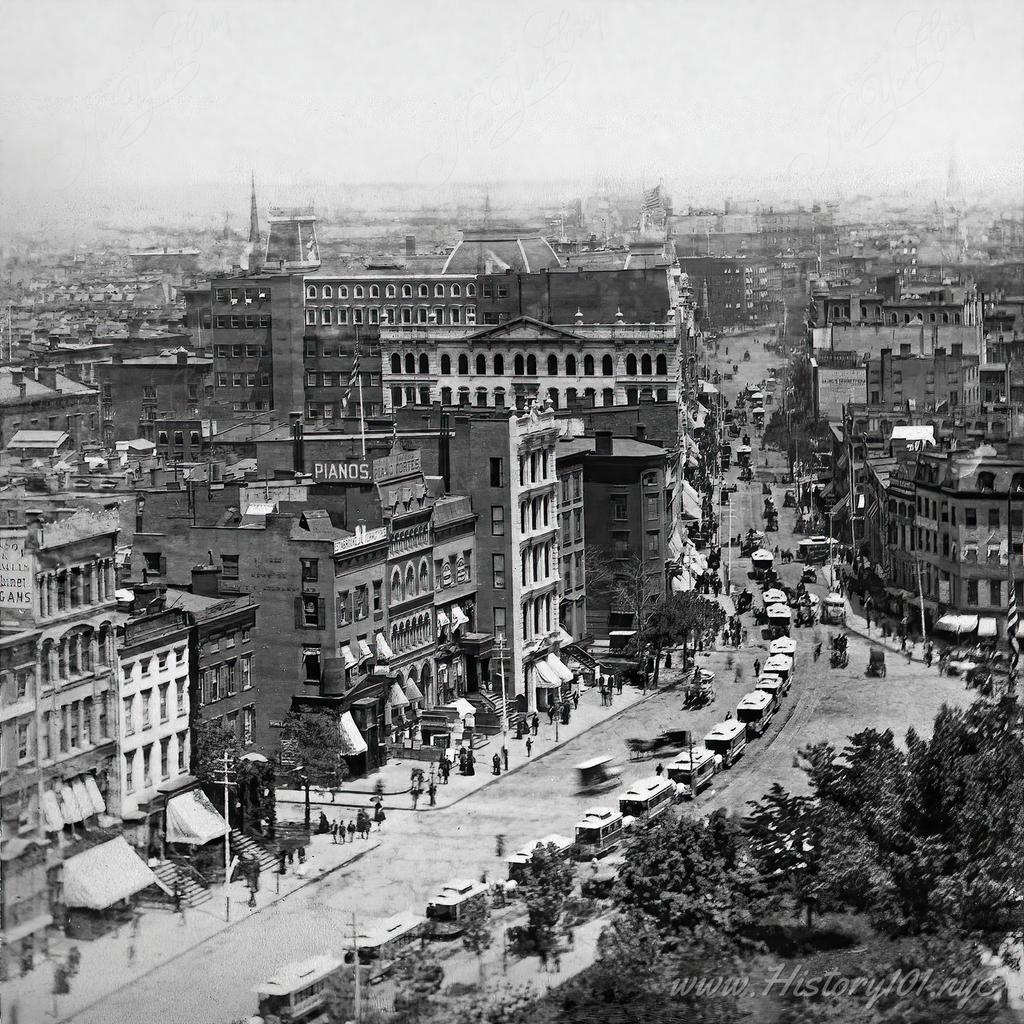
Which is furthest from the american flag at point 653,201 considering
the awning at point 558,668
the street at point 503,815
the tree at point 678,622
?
the awning at point 558,668

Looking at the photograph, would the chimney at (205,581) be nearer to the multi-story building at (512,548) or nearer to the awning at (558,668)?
the multi-story building at (512,548)

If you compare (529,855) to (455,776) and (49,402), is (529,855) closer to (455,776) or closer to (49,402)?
(455,776)

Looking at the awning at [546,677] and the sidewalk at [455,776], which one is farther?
the awning at [546,677]

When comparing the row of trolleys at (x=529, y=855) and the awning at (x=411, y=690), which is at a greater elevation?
the awning at (x=411, y=690)

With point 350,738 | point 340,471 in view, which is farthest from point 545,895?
point 340,471

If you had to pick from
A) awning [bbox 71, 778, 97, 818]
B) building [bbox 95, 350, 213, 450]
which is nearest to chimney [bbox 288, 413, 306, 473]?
awning [bbox 71, 778, 97, 818]

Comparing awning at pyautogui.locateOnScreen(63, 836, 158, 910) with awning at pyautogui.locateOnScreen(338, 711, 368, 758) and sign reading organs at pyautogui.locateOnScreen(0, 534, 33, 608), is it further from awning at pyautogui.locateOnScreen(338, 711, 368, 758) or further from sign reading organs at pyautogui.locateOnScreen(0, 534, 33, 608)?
awning at pyautogui.locateOnScreen(338, 711, 368, 758)
